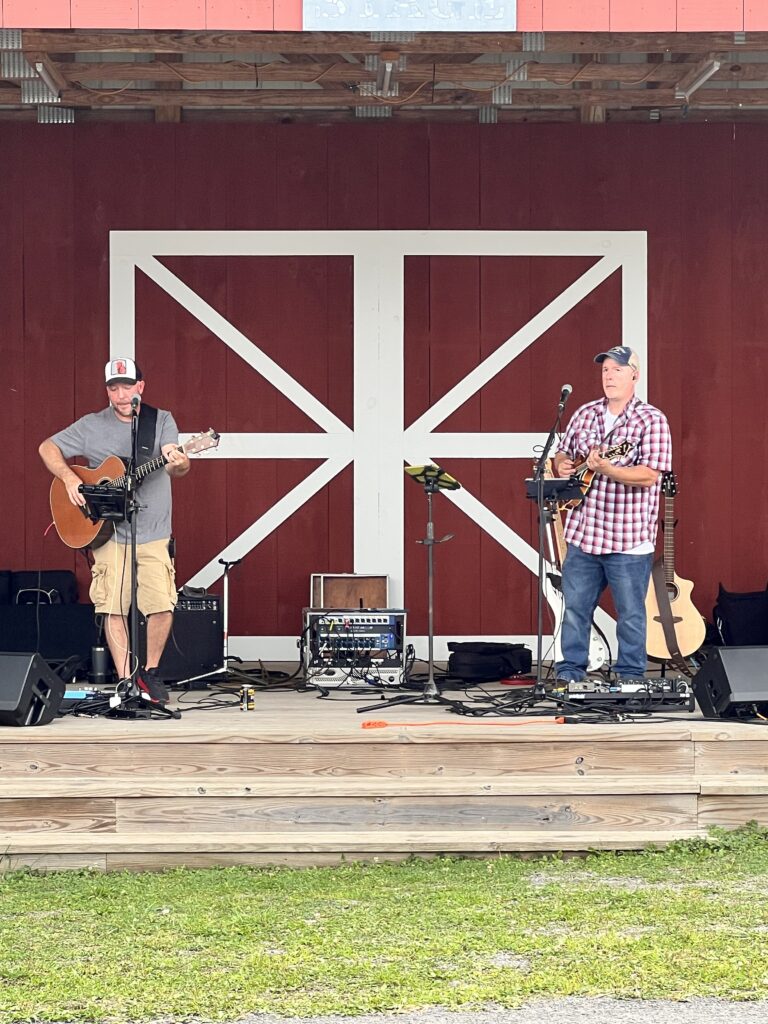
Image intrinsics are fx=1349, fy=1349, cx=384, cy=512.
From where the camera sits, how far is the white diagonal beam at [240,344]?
26.0ft

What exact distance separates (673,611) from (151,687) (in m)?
2.89

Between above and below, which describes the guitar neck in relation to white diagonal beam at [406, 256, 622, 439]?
below

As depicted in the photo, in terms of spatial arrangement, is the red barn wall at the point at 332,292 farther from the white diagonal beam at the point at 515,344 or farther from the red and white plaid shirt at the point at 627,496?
the red and white plaid shirt at the point at 627,496

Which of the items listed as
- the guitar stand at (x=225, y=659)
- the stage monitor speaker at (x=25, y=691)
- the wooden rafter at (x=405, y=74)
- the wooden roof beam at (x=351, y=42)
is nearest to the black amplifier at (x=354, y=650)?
the guitar stand at (x=225, y=659)

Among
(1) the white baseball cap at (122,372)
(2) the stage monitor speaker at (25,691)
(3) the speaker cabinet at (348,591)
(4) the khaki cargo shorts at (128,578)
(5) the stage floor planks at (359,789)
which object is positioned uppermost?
(1) the white baseball cap at (122,372)

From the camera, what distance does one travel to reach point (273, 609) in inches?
313

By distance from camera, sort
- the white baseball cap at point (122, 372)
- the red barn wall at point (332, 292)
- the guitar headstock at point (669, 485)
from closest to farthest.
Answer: the white baseball cap at point (122, 372) < the guitar headstock at point (669, 485) < the red barn wall at point (332, 292)

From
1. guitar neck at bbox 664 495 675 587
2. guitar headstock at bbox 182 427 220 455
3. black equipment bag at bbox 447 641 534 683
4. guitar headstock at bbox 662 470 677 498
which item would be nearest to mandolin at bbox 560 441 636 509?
guitar headstock at bbox 662 470 677 498

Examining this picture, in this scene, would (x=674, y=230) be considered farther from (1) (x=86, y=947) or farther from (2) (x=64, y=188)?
(1) (x=86, y=947)

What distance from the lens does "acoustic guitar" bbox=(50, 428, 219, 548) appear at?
6.08m

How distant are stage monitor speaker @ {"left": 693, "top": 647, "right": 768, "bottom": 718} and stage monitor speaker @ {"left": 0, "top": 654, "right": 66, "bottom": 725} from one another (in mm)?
2779

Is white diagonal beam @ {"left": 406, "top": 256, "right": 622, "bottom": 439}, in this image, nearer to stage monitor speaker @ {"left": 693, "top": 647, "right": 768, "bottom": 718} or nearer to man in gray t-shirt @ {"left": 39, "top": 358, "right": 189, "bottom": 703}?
man in gray t-shirt @ {"left": 39, "top": 358, "right": 189, "bottom": 703}

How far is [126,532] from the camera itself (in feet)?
20.2

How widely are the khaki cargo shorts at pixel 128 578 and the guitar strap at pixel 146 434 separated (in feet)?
1.33
